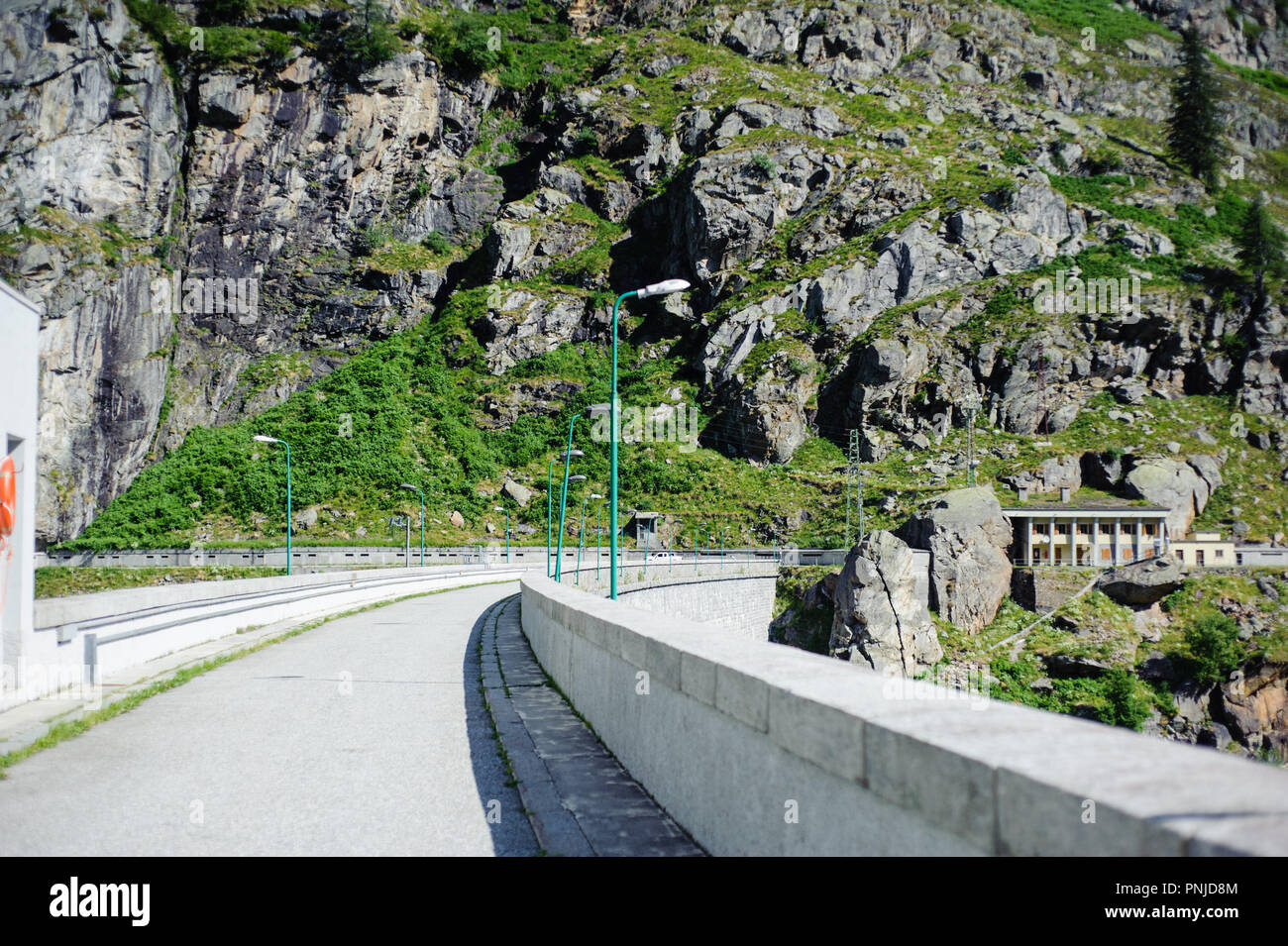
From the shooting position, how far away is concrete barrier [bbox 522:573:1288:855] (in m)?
1.97

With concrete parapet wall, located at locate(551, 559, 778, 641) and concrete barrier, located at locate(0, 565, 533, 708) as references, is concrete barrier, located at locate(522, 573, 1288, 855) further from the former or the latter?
concrete parapet wall, located at locate(551, 559, 778, 641)

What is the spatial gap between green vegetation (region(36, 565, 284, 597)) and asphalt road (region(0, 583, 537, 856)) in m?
35.3

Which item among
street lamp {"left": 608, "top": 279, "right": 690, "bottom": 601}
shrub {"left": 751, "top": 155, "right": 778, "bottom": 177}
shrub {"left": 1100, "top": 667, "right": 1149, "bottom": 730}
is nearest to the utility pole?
shrub {"left": 1100, "top": 667, "right": 1149, "bottom": 730}

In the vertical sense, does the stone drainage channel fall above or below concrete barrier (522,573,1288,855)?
below

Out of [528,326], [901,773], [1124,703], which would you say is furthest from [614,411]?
[528,326]

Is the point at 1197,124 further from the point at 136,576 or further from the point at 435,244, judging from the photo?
the point at 136,576

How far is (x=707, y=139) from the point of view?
9494cm

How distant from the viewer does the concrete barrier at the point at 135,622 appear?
8969mm

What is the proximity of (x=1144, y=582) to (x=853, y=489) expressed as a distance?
22.3m

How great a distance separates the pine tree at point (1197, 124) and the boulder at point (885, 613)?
322 ft

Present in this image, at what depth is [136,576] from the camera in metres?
46.7

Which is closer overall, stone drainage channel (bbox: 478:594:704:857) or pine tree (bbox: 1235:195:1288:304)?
stone drainage channel (bbox: 478:594:704:857)

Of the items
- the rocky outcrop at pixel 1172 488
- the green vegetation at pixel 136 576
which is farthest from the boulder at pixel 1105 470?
the green vegetation at pixel 136 576

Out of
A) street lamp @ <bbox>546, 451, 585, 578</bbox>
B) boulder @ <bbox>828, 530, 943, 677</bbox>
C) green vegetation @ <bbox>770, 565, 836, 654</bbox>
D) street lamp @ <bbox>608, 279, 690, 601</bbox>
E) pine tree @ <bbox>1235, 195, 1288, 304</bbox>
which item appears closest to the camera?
street lamp @ <bbox>608, 279, 690, 601</bbox>
